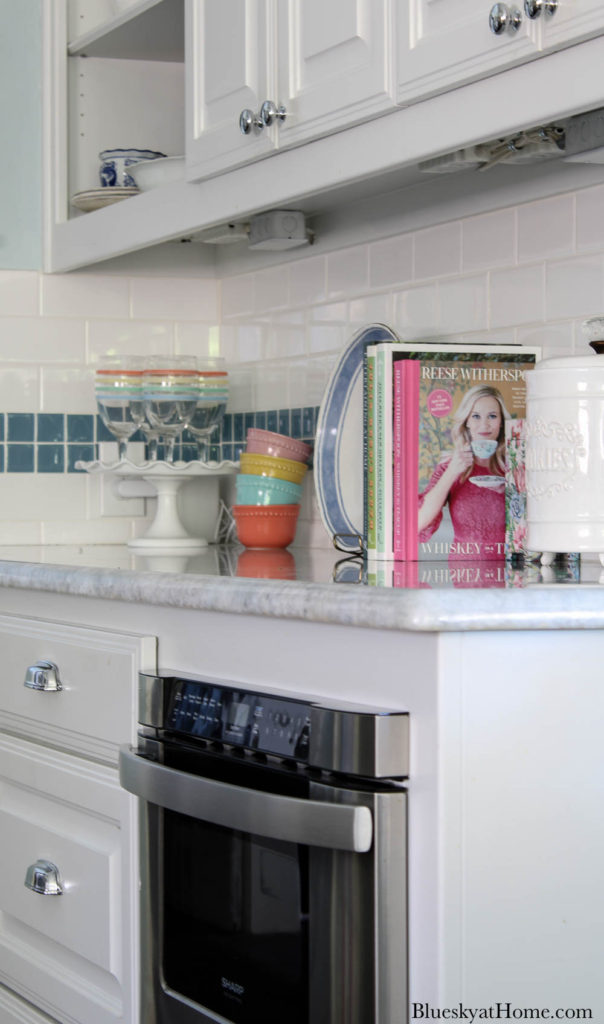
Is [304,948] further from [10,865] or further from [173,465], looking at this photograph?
[173,465]

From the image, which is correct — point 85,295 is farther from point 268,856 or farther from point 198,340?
point 268,856

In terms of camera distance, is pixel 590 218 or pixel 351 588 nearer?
pixel 351 588

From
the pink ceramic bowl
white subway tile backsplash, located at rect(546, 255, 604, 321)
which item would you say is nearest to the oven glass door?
white subway tile backsplash, located at rect(546, 255, 604, 321)

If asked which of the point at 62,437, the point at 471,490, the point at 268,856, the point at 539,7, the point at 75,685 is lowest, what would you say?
the point at 268,856

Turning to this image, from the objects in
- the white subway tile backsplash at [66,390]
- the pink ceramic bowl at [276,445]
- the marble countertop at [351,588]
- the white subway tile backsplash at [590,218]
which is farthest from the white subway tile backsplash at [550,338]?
the white subway tile backsplash at [66,390]

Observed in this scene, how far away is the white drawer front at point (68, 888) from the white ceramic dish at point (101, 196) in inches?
41.8

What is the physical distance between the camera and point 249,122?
1848 millimetres

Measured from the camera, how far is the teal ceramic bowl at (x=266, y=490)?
Result: 2248 mm

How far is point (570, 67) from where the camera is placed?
1.31 metres

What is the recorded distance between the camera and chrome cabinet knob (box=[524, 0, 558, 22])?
1.30 meters

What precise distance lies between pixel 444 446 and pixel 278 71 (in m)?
0.60

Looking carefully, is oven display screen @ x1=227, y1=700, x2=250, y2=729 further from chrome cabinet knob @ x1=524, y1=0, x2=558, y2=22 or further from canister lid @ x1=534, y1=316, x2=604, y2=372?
chrome cabinet knob @ x1=524, y1=0, x2=558, y2=22

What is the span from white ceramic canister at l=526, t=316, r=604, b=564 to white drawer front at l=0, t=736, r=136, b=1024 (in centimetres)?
61

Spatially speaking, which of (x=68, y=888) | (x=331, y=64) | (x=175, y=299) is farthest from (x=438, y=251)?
(x=68, y=888)
